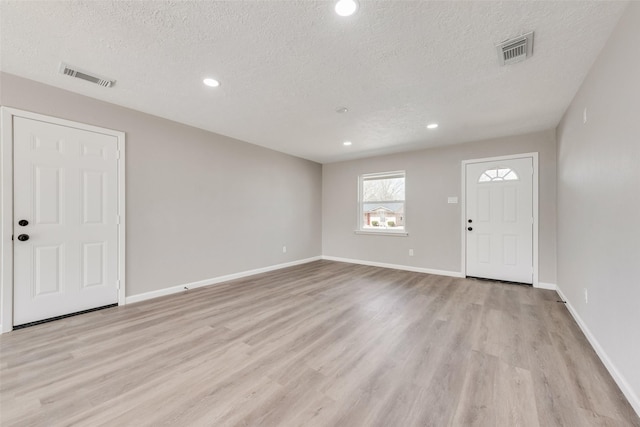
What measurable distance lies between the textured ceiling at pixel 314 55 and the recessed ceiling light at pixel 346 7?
0.05m

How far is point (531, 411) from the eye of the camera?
1.49 metres

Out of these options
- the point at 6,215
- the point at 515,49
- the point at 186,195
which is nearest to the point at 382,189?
the point at 515,49

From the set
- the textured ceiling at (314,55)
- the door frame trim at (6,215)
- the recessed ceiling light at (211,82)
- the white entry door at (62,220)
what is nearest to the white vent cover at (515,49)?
the textured ceiling at (314,55)

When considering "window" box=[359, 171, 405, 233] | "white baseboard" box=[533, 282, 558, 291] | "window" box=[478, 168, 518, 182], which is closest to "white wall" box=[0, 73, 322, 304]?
"window" box=[359, 171, 405, 233]

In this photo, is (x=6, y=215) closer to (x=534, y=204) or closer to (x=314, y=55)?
(x=314, y=55)

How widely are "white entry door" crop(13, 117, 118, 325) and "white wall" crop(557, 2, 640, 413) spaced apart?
4.77 meters

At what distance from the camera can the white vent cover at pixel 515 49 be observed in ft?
6.24

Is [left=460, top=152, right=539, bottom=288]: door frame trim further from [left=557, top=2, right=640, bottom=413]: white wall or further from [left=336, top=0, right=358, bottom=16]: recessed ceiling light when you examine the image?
[left=336, top=0, right=358, bottom=16]: recessed ceiling light

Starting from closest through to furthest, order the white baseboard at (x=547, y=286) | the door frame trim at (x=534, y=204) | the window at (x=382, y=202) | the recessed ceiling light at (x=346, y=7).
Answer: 1. the recessed ceiling light at (x=346, y=7)
2. the white baseboard at (x=547, y=286)
3. the door frame trim at (x=534, y=204)
4. the window at (x=382, y=202)

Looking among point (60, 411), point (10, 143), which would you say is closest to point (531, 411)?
point (60, 411)

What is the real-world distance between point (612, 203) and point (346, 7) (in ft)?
7.67

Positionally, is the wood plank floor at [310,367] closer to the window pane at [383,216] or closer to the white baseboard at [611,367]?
the white baseboard at [611,367]

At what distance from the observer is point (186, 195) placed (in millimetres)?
3814

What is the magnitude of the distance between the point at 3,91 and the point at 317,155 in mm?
4444
